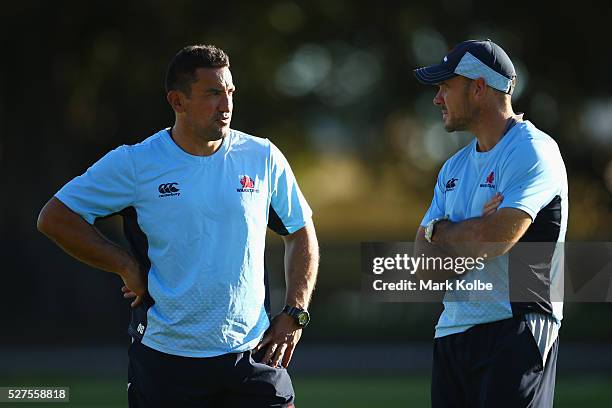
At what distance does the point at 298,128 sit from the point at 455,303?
18715 mm

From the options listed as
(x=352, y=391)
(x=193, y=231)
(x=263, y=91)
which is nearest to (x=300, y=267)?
(x=193, y=231)

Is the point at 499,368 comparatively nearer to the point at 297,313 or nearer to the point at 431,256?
the point at 431,256

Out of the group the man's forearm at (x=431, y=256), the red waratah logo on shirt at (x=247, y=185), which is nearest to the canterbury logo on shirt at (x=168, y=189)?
the red waratah logo on shirt at (x=247, y=185)

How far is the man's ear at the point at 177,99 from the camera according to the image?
5.72 meters

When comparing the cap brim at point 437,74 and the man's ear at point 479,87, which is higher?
the cap brim at point 437,74

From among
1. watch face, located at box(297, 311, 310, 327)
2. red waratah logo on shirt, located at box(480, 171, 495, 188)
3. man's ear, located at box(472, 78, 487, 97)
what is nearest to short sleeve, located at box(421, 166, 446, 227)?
red waratah logo on shirt, located at box(480, 171, 495, 188)

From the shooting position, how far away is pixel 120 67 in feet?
68.4

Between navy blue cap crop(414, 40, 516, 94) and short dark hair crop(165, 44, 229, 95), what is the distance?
1119mm

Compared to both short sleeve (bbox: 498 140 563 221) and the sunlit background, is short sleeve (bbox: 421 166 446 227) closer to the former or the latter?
short sleeve (bbox: 498 140 563 221)

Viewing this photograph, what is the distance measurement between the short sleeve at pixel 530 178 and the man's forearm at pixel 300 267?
3.54 ft

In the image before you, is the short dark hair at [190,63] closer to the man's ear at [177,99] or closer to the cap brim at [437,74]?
the man's ear at [177,99]

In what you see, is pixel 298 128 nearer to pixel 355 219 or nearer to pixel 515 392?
pixel 355 219

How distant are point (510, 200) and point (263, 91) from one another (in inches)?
677

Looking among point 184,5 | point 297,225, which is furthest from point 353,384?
point 297,225
